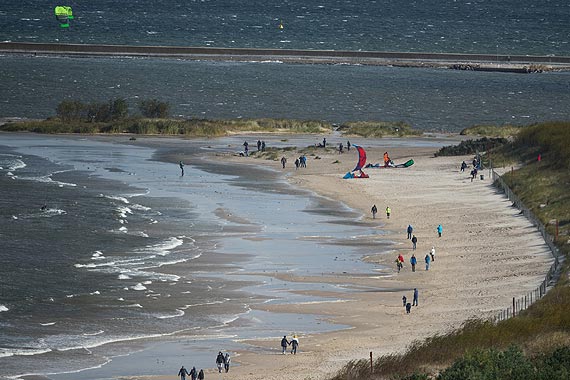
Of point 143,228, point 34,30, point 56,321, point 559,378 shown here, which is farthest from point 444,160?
point 34,30

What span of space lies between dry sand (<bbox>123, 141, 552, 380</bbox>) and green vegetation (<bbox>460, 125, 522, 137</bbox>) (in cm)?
2140

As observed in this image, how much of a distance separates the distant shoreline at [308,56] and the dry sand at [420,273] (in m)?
79.2

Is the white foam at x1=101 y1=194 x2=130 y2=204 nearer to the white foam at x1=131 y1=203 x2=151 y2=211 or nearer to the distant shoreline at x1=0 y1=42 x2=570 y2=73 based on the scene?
the white foam at x1=131 y1=203 x2=151 y2=211

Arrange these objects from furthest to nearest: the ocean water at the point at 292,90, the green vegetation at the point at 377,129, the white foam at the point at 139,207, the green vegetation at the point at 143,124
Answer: the ocean water at the point at 292,90, the green vegetation at the point at 377,129, the green vegetation at the point at 143,124, the white foam at the point at 139,207

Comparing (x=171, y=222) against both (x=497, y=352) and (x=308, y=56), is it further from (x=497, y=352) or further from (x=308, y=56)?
(x=308, y=56)

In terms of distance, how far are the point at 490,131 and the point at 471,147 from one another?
605 inches

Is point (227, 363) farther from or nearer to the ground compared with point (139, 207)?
farther from the ground

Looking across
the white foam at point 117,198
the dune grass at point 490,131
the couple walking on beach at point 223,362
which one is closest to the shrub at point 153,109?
the dune grass at point 490,131

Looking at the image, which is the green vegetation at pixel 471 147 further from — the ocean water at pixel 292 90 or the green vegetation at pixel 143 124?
the ocean water at pixel 292 90

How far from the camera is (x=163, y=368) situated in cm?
3681

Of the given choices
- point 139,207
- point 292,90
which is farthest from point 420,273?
point 292,90

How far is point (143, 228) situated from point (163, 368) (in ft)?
70.1

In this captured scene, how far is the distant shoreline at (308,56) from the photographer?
152m

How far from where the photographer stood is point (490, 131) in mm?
97312
